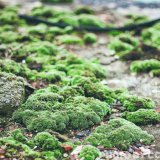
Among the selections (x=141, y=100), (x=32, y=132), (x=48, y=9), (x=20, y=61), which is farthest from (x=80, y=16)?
(x=32, y=132)

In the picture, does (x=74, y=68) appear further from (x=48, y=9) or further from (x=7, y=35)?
(x=48, y=9)

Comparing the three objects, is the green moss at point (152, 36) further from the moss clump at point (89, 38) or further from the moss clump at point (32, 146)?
the moss clump at point (32, 146)

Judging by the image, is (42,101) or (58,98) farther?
(58,98)

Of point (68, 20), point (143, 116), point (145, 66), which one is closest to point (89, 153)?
point (143, 116)

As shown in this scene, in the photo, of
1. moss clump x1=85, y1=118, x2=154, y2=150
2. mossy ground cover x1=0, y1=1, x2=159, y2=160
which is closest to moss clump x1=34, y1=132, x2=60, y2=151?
mossy ground cover x1=0, y1=1, x2=159, y2=160

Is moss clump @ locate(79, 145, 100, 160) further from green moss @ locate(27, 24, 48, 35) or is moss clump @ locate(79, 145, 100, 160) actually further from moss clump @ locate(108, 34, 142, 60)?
green moss @ locate(27, 24, 48, 35)

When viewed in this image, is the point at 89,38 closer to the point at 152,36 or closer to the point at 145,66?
the point at 152,36

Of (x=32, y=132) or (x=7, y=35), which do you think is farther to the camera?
(x=7, y=35)

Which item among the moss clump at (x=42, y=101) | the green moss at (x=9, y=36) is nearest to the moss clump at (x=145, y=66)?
the moss clump at (x=42, y=101)
